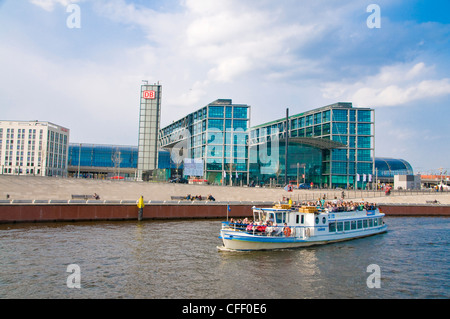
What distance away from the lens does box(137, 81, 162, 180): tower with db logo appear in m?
93.8

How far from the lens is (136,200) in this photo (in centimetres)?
6047

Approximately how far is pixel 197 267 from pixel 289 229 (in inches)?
465

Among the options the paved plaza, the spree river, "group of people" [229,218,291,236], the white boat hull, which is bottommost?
the spree river

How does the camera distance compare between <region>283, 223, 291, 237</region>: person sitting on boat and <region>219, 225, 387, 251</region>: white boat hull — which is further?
<region>283, 223, 291, 237</region>: person sitting on boat

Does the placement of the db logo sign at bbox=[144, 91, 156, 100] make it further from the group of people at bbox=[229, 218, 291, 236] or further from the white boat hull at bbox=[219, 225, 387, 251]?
the white boat hull at bbox=[219, 225, 387, 251]

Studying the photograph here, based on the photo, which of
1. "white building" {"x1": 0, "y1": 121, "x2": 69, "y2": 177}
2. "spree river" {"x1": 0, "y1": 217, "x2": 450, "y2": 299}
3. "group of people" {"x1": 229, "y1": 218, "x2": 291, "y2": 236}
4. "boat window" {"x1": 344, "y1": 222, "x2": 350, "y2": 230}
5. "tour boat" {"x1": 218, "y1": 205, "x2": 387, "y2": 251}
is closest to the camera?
"spree river" {"x1": 0, "y1": 217, "x2": 450, "y2": 299}

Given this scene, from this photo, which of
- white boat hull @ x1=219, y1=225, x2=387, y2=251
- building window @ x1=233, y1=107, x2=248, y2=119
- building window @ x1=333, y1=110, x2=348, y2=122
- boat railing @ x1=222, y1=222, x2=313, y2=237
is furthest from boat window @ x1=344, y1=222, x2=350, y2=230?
building window @ x1=333, y1=110, x2=348, y2=122

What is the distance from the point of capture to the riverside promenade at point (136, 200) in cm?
4634

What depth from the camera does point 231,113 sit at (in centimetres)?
11069

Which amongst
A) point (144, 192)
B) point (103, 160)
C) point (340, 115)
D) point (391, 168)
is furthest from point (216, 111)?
point (391, 168)

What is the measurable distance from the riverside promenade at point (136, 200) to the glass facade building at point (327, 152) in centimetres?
2955

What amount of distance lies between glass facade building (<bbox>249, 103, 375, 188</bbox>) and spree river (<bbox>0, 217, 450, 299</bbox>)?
69001 mm

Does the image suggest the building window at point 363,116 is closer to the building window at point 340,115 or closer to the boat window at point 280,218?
the building window at point 340,115
